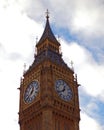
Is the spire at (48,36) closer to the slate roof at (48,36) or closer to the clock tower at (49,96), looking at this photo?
the slate roof at (48,36)

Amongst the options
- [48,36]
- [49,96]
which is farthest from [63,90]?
[48,36]

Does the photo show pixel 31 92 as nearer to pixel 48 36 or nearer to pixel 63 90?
pixel 63 90

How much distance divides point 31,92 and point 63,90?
4.98 m

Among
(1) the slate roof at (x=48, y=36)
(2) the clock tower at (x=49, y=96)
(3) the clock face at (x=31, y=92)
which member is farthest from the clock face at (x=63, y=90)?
(1) the slate roof at (x=48, y=36)

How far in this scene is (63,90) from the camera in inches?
2657

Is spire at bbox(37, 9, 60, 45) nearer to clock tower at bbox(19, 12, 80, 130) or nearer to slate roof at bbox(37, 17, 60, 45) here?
slate roof at bbox(37, 17, 60, 45)

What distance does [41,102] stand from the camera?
212ft

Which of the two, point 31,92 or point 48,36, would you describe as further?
point 48,36

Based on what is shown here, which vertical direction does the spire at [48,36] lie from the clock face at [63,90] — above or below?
above

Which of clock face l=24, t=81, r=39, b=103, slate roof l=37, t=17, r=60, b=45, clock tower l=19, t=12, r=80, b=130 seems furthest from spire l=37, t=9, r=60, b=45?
clock face l=24, t=81, r=39, b=103

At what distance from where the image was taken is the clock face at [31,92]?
6725cm

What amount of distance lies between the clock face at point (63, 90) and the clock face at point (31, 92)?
3.14m

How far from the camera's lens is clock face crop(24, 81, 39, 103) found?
67.2 m

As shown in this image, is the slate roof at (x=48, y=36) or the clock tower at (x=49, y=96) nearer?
the clock tower at (x=49, y=96)
